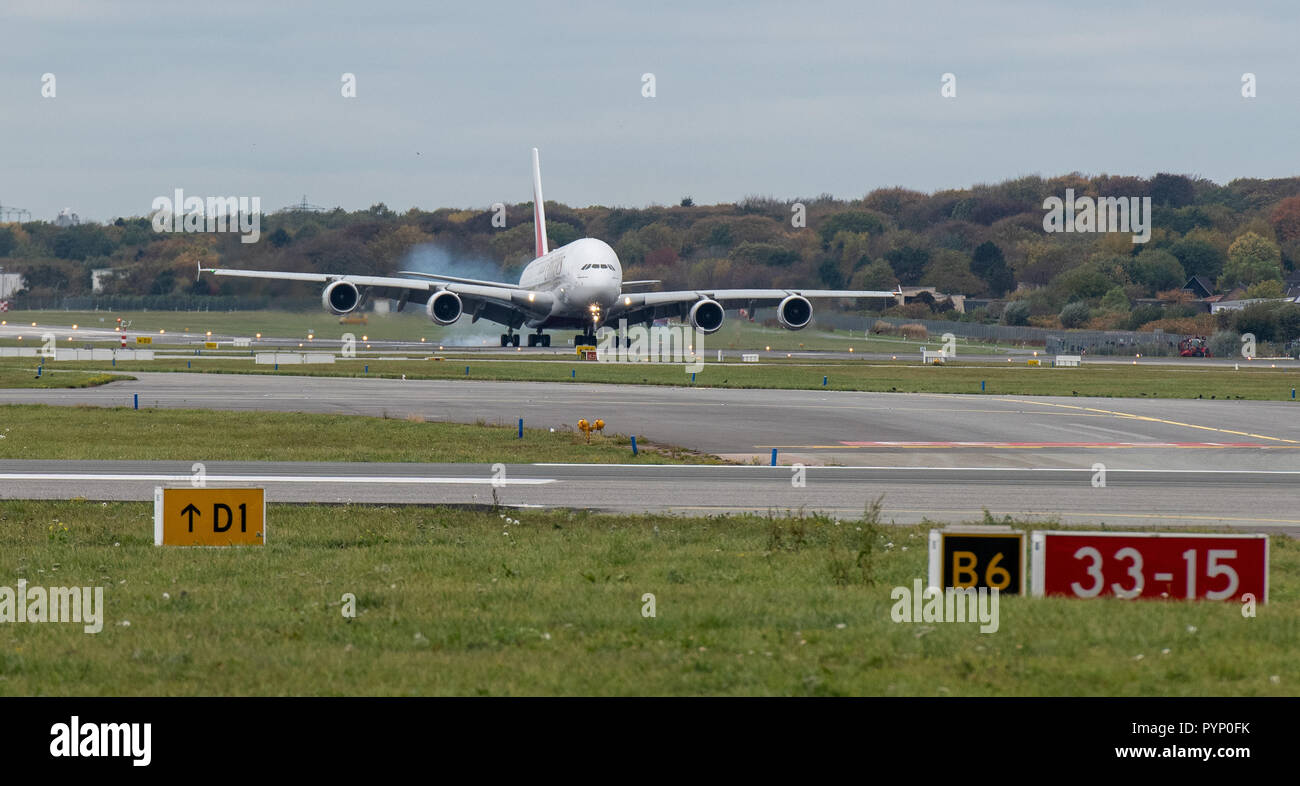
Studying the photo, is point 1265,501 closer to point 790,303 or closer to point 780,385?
point 780,385

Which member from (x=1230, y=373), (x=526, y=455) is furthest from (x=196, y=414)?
(x=1230, y=373)

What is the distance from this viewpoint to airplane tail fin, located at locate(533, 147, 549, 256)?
90.2m

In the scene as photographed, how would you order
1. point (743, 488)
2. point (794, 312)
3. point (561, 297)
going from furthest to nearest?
point (794, 312), point (561, 297), point (743, 488)

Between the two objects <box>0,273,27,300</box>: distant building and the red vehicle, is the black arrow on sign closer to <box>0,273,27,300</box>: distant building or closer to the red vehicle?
the red vehicle

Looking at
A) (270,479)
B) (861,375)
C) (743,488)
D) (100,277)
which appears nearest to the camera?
(743,488)

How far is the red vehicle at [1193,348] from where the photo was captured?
8975cm

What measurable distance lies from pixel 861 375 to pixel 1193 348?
133 feet

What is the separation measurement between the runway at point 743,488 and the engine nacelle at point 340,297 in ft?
141

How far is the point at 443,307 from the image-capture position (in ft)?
234

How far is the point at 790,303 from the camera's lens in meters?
74.9

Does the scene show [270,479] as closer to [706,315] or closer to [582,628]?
[582,628]

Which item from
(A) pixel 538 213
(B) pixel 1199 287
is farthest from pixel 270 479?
(B) pixel 1199 287

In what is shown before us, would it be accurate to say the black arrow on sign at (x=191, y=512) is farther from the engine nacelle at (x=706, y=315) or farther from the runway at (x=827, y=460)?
the engine nacelle at (x=706, y=315)
